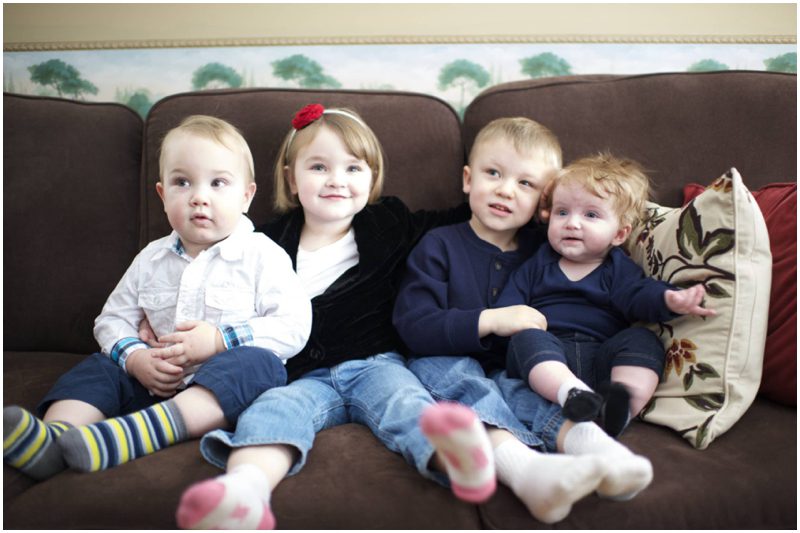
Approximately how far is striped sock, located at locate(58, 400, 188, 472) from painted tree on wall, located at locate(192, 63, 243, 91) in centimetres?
123

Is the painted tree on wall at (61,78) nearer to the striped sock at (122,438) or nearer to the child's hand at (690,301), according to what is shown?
the striped sock at (122,438)

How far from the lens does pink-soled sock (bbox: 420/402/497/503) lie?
857mm

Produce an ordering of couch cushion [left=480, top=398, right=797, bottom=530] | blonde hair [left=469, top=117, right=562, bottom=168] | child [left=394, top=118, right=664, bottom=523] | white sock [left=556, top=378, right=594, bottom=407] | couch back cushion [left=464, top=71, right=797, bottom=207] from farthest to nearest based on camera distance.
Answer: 1. couch back cushion [left=464, top=71, right=797, bottom=207]
2. blonde hair [left=469, top=117, right=562, bottom=168]
3. child [left=394, top=118, right=664, bottom=523]
4. white sock [left=556, top=378, right=594, bottom=407]
5. couch cushion [left=480, top=398, right=797, bottom=530]

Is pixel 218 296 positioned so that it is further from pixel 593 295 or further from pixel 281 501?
pixel 593 295

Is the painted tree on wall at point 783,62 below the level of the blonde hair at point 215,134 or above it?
above

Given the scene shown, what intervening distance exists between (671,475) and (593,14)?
1513mm

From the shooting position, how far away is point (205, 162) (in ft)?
4.50

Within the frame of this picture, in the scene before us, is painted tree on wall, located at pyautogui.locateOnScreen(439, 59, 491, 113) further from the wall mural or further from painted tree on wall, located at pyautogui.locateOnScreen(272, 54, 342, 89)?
painted tree on wall, located at pyautogui.locateOnScreen(272, 54, 342, 89)

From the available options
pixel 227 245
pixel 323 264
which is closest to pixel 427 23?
pixel 323 264

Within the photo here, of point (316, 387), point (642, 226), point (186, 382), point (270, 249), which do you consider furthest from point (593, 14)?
point (186, 382)

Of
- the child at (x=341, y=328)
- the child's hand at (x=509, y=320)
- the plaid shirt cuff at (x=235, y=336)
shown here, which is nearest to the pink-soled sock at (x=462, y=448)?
the child at (x=341, y=328)

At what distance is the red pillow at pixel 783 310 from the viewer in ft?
3.76

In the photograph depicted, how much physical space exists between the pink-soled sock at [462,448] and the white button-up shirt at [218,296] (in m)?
0.53

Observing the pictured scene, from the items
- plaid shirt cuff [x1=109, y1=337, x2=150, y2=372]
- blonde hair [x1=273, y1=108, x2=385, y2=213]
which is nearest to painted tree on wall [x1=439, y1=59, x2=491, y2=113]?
blonde hair [x1=273, y1=108, x2=385, y2=213]
